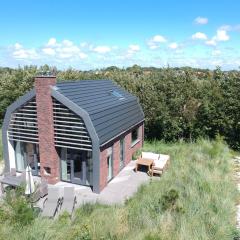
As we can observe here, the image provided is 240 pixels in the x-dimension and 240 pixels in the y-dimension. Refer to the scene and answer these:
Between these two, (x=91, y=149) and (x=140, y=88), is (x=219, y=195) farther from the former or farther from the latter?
(x=140, y=88)

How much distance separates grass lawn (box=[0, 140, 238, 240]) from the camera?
9.39m

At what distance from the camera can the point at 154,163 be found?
696 inches

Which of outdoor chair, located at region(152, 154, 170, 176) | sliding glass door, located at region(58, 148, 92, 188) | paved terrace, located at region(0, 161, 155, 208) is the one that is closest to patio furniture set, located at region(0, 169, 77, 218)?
paved terrace, located at region(0, 161, 155, 208)

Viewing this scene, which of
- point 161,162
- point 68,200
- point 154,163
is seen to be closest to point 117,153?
point 154,163

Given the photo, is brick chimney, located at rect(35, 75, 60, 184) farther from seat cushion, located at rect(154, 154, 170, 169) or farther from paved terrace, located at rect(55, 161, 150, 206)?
seat cushion, located at rect(154, 154, 170, 169)

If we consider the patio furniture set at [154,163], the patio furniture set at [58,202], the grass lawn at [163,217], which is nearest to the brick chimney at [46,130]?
the patio furniture set at [58,202]

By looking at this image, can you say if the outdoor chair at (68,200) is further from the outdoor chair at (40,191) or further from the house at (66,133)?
the house at (66,133)

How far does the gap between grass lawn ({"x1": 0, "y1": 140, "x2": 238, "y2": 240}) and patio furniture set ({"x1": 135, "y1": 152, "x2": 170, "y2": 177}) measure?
1.23 metres

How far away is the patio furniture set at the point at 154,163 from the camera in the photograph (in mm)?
17172

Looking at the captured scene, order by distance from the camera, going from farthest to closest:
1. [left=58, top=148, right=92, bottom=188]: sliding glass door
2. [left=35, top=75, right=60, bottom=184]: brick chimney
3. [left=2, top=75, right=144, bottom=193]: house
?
[left=58, top=148, right=92, bottom=188]: sliding glass door
[left=35, top=75, right=60, bottom=184]: brick chimney
[left=2, top=75, right=144, bottom=193]: house

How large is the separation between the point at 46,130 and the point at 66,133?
1.18m

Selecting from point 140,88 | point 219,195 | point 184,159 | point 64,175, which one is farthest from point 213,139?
point 64,175

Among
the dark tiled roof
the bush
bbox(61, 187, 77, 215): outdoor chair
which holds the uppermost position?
the dark tiled roof

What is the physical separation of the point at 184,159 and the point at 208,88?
7.09 metres
